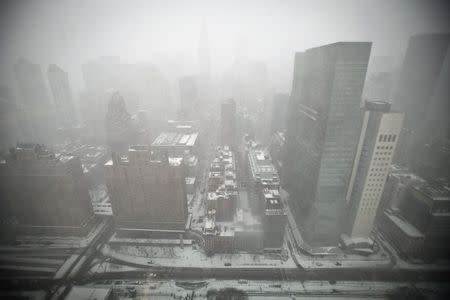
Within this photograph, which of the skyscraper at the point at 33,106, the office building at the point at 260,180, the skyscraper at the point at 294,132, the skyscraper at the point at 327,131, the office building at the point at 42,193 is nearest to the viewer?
the skyscraper at the point at 327,131

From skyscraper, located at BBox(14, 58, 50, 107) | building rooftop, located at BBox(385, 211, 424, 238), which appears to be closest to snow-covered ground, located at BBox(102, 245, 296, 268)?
building rooftop, located at BBox(385, 211, 424, 238)

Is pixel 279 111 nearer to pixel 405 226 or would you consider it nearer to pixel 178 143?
pixel 178 143

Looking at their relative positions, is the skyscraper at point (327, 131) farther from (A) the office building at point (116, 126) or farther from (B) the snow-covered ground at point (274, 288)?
(A) the office building at point (116, 126)

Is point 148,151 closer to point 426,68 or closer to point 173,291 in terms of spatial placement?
point 173,291

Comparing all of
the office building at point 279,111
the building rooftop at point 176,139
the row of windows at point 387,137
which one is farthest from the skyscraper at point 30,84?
the row of windows at point 387,137

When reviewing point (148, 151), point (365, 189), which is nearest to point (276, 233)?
point (365, 189)
